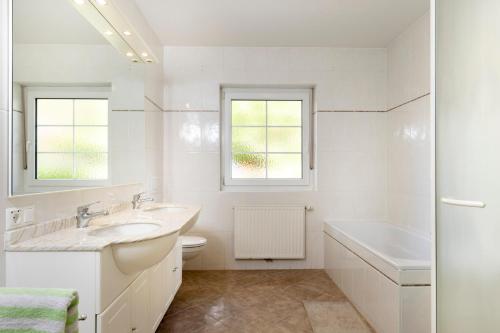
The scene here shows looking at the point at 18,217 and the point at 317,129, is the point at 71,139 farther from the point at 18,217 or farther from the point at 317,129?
the point at 317,129

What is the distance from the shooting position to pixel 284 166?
10.8 feet

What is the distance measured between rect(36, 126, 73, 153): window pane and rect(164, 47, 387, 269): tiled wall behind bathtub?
1.50 m

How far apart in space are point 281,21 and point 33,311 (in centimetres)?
263

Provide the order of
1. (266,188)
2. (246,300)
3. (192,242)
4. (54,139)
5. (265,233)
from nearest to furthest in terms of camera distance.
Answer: (54,139)
(246,300)
(192,242)
(265,233)
(266,188)

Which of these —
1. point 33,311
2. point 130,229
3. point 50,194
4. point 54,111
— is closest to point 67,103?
point 54,111

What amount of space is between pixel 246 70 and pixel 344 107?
1.14 meters

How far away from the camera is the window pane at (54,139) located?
142cm

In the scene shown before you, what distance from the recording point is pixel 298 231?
311cm

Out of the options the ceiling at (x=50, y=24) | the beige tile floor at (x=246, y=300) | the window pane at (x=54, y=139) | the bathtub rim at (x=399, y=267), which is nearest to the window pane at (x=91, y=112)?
the window pane at (x=54, y=139)

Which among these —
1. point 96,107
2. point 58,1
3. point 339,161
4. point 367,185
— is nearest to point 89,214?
point 96,107

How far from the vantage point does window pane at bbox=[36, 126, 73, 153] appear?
56.0 inches

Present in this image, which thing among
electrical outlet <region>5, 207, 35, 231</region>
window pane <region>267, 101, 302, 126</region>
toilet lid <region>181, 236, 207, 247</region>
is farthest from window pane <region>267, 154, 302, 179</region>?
electrical outlet <region>5, 207, 35, 231</region>

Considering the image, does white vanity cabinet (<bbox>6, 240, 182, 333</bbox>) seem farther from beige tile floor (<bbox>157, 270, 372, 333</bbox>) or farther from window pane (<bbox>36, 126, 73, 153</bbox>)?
beige tile floor (<bbox>157, 270, 372, 333</bbox>)

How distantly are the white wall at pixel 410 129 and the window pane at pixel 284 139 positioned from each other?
3.20 feet
